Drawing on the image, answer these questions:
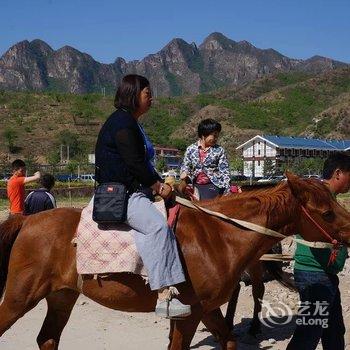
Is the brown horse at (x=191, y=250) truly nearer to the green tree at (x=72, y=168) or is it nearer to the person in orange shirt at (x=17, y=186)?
the person in orange shirt at (x=17, y=186)

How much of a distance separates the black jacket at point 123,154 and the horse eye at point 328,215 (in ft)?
4.21

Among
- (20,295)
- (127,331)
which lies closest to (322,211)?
(20,295)

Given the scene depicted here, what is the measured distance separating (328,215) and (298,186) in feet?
1.02

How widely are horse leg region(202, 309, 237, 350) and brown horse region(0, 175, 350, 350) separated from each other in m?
0.40

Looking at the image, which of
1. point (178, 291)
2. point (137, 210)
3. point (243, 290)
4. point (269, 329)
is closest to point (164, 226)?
point (137, 210)

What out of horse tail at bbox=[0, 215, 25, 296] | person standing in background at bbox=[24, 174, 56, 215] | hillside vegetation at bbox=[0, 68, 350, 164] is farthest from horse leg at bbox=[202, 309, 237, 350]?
hillside vegetation at bbox=[0, 68, 350, 164]

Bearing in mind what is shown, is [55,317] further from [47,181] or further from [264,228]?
[47,181]

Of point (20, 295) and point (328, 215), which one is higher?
point (328, 215)

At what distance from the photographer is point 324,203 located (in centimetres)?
415

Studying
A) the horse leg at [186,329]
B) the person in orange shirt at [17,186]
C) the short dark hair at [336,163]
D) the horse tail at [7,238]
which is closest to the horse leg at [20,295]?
the horse tail at [7,238]

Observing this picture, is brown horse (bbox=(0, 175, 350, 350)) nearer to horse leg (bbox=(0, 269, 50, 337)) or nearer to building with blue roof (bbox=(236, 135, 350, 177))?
horse leg (bbox=(0, 269, 50, 337))

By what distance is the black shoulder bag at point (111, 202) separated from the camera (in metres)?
4.02

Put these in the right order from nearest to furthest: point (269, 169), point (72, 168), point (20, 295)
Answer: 1. point (20, 295)
2. point (269, 169)
3. point (72, 168)

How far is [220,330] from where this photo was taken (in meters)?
4.67
